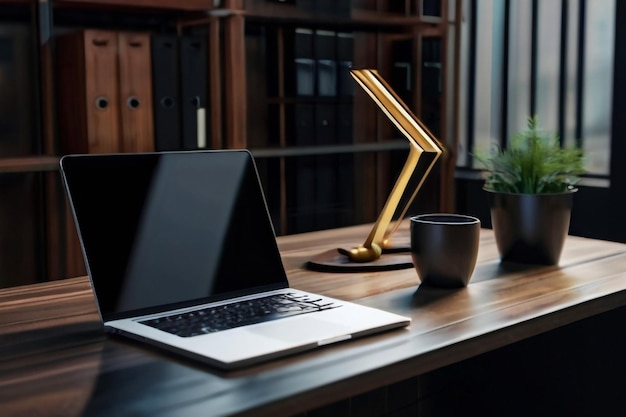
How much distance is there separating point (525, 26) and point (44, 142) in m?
2.17

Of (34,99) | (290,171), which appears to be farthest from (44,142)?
(290,171)

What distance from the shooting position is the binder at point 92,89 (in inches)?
102

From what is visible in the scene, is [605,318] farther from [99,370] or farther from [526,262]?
[99,370]

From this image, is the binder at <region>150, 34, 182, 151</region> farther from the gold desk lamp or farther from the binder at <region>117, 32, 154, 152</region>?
the gold desk lamp

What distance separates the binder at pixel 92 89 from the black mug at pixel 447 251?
1628 millimetres

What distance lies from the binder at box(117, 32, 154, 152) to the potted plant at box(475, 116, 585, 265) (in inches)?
59.7

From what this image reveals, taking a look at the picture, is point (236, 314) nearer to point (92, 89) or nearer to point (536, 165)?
point (536, 165)

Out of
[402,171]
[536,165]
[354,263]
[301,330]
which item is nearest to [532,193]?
[536,165]

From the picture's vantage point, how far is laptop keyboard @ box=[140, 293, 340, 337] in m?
0.98

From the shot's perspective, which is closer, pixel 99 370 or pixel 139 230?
pixel 99 370

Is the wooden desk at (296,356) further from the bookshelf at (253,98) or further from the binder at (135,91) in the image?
the bookshelf at (253,98)

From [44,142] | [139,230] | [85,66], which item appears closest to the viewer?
[139,230]

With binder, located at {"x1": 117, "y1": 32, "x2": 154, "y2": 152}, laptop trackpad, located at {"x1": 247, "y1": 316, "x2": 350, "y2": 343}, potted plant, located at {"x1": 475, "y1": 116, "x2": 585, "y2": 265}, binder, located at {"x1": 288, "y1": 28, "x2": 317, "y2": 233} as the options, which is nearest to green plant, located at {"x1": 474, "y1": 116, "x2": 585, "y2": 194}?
potted plant, located at {"x1": 475, "y1": 116, "x2": 585, "y2": 265}

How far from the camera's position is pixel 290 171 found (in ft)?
10.9
